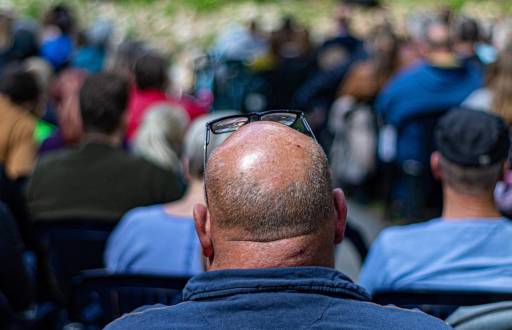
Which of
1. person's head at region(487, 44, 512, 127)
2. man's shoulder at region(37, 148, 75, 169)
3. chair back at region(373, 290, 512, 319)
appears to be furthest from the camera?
person's head at region(487, 44, 512, 127)

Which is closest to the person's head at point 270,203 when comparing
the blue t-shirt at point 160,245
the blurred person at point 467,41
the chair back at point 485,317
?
the chair back at point 485,317

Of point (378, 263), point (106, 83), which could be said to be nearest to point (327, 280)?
point (378, 263)

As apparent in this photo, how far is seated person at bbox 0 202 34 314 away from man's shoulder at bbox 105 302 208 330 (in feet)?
6.41

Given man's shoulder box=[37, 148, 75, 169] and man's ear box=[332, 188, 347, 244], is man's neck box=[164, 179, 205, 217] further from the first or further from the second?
man's ear box=[332, 188, 347, 244]

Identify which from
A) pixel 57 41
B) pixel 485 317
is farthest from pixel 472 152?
pixel 57 41

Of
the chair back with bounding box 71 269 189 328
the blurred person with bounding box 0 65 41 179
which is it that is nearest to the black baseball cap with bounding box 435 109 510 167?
the chair back with bounding box 71 269 189 328

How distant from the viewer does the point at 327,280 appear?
5.99 feet

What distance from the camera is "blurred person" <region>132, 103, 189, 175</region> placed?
5016 millimetres

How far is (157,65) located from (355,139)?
9.07ft

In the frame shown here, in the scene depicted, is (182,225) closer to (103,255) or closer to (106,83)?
(103,255)

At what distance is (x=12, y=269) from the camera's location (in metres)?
3.75

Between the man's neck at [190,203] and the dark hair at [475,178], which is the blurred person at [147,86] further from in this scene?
the dark hair at [475,178]

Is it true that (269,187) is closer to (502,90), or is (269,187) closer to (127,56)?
(502,90)

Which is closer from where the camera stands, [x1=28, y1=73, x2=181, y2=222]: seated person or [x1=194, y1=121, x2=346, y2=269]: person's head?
[x1=194, y1=121, x2=346, y2=269]: person's head
